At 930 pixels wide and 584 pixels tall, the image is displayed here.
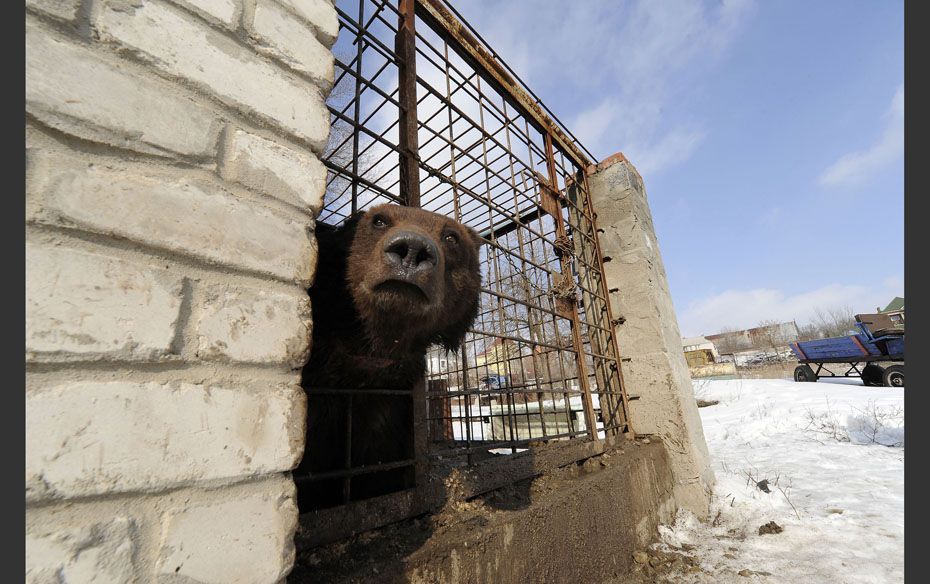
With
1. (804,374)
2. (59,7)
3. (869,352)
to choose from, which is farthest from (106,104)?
(804,374)

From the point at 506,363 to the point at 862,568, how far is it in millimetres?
2797

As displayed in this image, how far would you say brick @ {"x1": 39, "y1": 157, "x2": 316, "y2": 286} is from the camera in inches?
27.2

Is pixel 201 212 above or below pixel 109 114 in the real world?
below

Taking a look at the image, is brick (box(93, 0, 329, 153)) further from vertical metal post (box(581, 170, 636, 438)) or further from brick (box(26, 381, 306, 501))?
vertical metal post (box(581, 170, 636, 438))

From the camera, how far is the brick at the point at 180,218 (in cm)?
69

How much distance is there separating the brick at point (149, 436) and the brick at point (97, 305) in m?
0.07

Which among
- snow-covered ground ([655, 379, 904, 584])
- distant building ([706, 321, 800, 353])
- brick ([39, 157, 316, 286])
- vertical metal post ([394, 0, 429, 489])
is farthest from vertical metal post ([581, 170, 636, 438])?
distant building ([706, 321, 800, 353])

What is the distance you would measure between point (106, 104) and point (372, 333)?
1312 mm

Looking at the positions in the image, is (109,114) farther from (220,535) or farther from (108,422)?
(220,535)

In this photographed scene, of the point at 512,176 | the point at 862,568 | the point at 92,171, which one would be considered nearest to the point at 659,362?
the point at 862,568

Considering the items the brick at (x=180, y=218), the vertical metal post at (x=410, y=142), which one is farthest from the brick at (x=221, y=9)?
the vertical metal post at (x=410, y=142)

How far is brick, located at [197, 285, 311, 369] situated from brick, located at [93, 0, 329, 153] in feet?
1.52

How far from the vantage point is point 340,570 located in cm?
137

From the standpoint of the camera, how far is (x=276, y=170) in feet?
3.37
